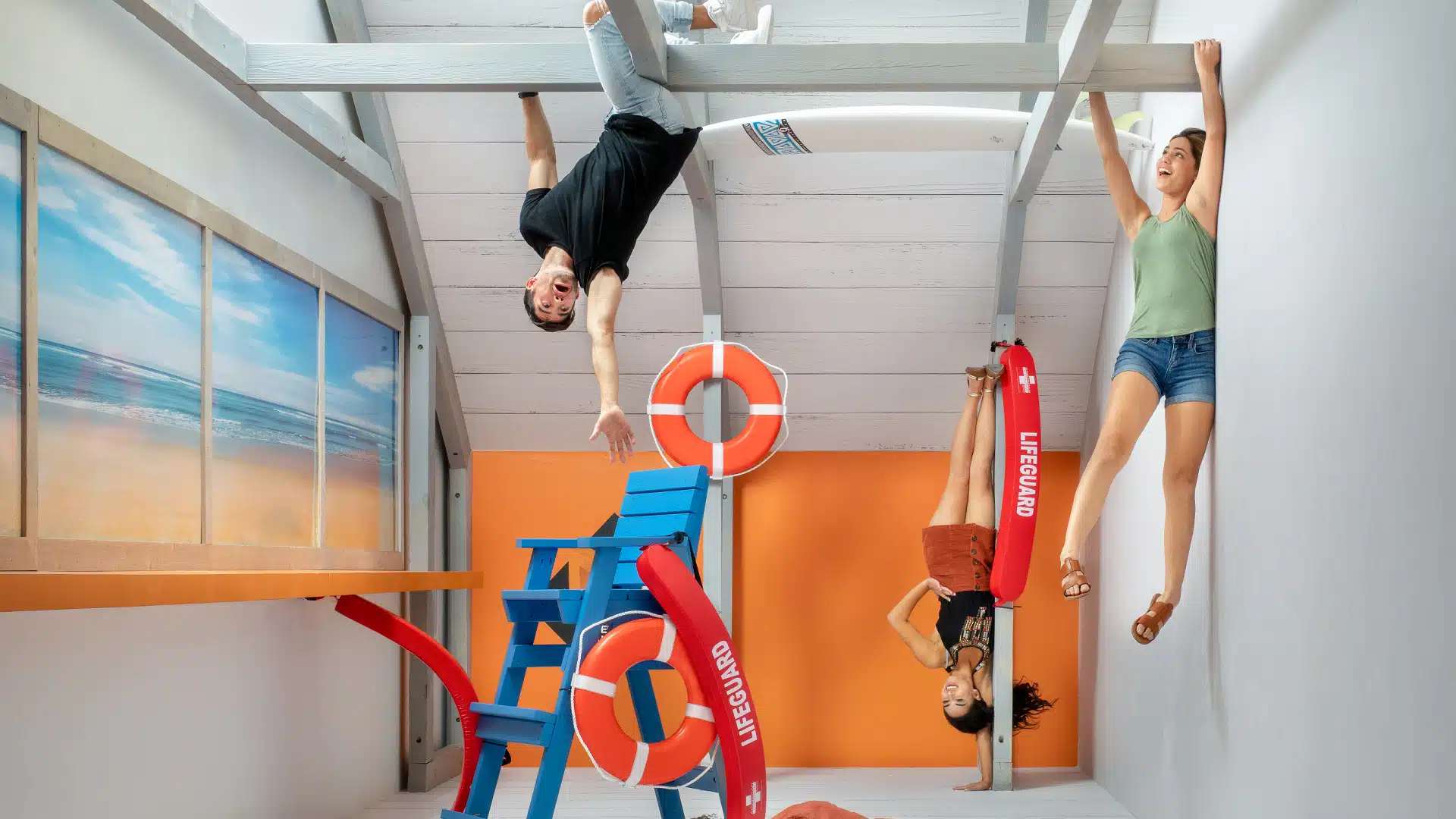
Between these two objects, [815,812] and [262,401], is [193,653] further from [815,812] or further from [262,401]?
[815,812]

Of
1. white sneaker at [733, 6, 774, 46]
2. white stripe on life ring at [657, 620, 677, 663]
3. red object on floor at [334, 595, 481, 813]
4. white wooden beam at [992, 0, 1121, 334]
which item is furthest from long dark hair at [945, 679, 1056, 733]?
white sneaker at [733, 6, 774, 46]

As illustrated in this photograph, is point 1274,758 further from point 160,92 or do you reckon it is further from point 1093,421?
point 160,92

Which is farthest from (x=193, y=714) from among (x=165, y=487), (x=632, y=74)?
(x=632, y=74)

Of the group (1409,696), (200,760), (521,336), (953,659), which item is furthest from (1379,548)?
(521,336)

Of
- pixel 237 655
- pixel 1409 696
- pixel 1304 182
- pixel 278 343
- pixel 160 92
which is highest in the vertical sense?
pixel 160 92

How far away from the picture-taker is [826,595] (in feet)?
14.3

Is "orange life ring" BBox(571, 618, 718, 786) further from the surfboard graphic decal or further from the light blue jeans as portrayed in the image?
the surfboard graphic decal

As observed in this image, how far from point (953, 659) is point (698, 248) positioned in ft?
5.18

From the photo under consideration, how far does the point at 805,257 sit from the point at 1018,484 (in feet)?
3.45

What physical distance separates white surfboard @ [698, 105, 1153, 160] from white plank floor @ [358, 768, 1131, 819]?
193cm

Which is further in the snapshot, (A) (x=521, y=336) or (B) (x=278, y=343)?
(A) (x=521, y=336)

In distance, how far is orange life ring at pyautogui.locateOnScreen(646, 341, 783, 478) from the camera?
3.63m

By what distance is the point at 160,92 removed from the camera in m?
2.52

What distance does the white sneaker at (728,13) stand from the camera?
261 cm
